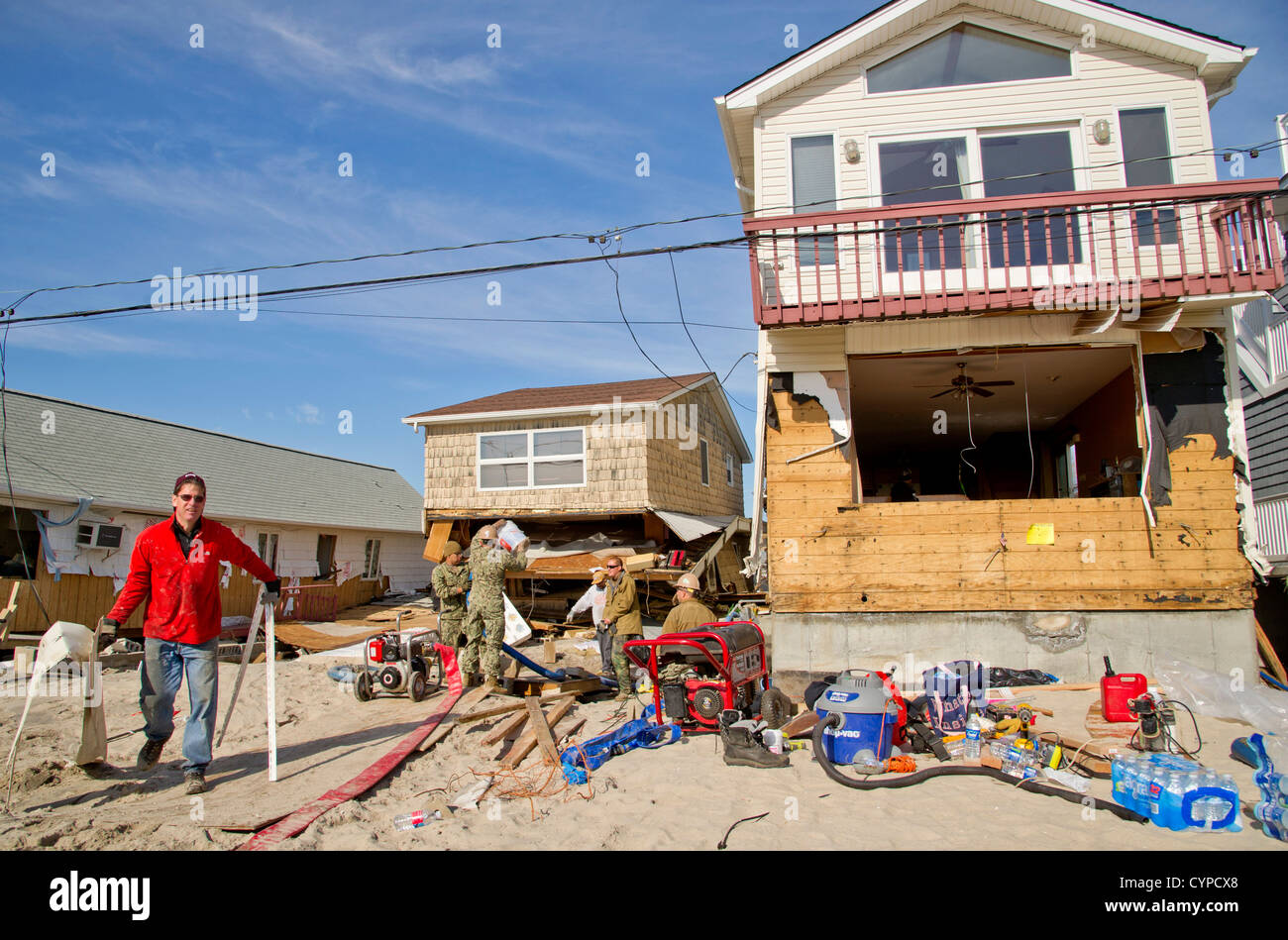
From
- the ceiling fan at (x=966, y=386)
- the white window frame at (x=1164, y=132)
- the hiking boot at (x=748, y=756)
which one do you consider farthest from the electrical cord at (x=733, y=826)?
the white window frame at (x=1164, y=132)

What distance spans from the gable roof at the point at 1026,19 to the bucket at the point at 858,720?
26.5 ft

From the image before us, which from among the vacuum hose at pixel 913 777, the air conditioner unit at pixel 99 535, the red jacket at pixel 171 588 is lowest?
the vacuum hose at pixel 913 777

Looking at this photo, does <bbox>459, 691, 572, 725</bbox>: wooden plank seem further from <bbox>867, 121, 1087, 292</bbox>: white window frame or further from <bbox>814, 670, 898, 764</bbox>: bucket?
<bbox>867, 121, 1087, 292</bbox>: white window frame

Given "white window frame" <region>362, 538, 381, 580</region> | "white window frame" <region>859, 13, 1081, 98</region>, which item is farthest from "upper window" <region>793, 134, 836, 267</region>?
"white window frame" <region>362, 538, 381, 580</region>

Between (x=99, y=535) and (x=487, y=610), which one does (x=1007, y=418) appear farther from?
(x=99, y=535)

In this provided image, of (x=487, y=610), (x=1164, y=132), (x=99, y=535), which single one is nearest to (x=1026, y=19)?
(x=1164, y=132)

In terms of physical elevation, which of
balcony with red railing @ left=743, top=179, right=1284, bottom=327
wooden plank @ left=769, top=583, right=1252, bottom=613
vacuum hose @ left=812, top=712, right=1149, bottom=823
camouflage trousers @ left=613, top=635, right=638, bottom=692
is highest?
balcony with red railing @ left=743, top=179, right=1284, bottom=327

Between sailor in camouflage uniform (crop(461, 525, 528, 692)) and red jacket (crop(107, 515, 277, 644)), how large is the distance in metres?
3.95

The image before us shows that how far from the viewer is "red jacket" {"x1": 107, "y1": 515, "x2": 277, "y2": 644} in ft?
16.8

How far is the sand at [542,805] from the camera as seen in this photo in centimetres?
425

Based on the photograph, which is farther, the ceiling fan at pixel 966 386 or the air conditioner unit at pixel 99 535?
the air conditioner unit at pixel 99 535

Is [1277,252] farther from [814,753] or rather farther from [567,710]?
[567,710]

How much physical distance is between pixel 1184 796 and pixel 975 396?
31.7ft

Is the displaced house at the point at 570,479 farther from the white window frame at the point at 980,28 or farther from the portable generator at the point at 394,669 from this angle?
the white window frame at the point at 980,28
